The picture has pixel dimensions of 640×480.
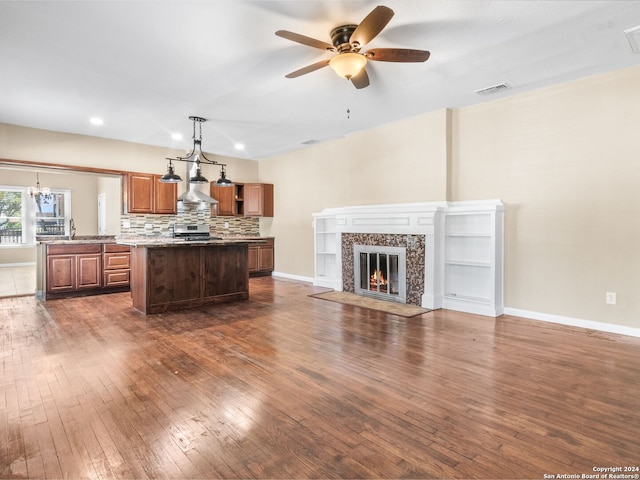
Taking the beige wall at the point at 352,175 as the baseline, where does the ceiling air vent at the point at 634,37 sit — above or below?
above

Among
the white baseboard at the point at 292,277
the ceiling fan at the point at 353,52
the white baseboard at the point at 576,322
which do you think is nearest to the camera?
the ceiling fan at the point at 353,52

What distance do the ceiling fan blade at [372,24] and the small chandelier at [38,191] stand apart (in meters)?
10.7

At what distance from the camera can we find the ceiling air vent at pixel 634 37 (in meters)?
2.89

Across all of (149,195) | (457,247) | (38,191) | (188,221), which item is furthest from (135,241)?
(38,191)

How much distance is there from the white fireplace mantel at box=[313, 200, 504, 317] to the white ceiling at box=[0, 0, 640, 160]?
55.6 inches

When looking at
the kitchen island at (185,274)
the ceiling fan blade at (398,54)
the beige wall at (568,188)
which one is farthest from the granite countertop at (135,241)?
the beige wall at (568,188)

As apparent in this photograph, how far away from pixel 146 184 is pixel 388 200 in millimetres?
4592

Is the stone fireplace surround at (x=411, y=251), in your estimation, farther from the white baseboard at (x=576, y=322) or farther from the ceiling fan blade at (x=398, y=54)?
the ceiling fan blade at (x=398, y=54)

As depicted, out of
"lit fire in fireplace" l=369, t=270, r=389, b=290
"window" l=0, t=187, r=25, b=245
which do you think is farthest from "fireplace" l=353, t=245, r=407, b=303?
"window" l=0, t=187, r=25, b=245

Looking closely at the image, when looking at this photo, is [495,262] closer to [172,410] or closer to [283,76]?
Answer: [283,76]

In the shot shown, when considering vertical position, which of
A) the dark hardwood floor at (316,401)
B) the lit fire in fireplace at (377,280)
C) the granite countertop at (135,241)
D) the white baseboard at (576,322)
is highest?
the granite countertop at (135,241)

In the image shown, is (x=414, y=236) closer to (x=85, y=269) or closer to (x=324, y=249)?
(x=324, y=249)

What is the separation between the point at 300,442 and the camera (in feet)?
6.14

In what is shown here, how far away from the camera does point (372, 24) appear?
95.4 inches
